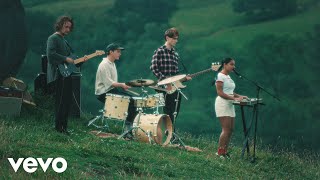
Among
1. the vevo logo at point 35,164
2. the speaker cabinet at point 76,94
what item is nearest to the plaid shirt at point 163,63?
the speaker cabinet at point 76,94

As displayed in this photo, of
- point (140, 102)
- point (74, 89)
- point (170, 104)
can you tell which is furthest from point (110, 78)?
point (74, 89)

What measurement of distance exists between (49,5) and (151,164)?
583 inches

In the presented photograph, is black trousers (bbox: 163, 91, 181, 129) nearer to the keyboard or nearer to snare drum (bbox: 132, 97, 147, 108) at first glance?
snare drum (bbox: 132, 97, 147, 108)

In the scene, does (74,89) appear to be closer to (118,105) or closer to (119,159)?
(118,105)

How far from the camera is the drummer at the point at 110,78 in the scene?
14.3 m

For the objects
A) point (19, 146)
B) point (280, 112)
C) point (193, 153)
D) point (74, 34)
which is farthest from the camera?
point (280, 112)

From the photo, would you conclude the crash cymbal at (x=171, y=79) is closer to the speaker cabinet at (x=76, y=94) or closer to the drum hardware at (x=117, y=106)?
the drum hardware at (x=117, y=106)

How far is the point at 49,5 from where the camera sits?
25.5 meters

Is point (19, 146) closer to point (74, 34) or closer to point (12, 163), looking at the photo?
point (12, 163)

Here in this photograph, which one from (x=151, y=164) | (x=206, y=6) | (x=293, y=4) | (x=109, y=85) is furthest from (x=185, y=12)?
(x=151, y=164)

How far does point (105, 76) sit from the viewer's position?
14266 millimetres

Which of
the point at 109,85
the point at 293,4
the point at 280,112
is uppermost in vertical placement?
the point at 293,4

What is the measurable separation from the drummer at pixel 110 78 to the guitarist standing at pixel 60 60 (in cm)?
103

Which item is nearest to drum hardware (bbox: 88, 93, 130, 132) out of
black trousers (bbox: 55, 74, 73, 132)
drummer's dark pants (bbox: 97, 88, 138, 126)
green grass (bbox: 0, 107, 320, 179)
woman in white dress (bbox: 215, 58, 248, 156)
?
drummer's dark pants (bbox: 97, 88, 138, 126)
